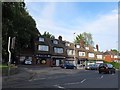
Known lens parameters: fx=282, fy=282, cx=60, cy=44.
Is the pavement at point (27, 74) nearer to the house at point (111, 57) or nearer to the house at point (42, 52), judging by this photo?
the house at point (42, 52)

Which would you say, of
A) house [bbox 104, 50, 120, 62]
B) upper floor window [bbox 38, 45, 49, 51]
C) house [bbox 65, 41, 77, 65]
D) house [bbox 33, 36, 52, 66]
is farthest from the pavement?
house [bbox 104, 50, 120, 62]

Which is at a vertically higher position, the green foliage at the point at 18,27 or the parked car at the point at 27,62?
the green foliage at the point at 18,27

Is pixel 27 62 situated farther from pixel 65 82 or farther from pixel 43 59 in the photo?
pixel 65 82

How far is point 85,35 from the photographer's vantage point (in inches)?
5069

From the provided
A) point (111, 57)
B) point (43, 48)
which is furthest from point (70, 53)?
point (111, 57)

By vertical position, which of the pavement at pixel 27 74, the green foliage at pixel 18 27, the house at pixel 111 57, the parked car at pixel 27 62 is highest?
the green foliage at pixel 18 27

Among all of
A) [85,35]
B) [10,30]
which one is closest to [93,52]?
[85,35]

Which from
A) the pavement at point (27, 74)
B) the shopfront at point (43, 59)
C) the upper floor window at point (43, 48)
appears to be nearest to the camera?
the pavement at point (27, 74)

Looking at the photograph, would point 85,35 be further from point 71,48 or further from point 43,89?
point 43,89

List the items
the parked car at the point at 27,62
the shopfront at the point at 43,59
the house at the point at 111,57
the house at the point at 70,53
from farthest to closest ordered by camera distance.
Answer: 1. the house at the point at 111,57
2. the house at the point at 70,53
3. the shopfront at the point at 43,59
4. the parked car at the point at 27,62

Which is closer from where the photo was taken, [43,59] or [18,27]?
[18,27]

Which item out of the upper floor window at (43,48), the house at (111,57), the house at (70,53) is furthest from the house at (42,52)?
the house at (111,57)

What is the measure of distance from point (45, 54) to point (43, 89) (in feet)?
213

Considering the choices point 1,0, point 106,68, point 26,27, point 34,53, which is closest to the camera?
point 1,0
